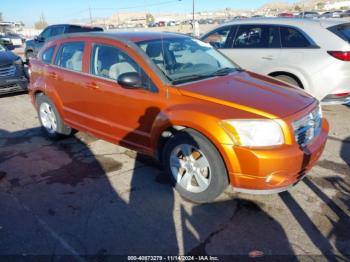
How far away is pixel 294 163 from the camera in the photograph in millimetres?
2998

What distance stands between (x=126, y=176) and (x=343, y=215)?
8.13ft

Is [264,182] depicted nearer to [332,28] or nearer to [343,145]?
[343,145]

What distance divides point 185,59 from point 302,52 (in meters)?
2.81

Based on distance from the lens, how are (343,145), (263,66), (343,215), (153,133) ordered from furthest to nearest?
(263,66)
(343,145)
(153,133)
(343,215)

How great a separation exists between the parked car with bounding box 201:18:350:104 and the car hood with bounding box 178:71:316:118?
7.15 ft

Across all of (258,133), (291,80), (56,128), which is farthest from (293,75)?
(56,128)

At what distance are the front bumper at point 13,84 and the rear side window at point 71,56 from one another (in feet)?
13.9

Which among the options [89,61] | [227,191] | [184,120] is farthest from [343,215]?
[89,61]

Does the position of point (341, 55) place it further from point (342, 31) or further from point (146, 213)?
point (146, 213)

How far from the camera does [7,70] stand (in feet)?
28.1

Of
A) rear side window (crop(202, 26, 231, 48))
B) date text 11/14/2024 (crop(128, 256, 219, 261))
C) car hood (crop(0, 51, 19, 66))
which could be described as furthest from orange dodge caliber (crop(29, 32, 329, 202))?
car hood (crop(0, 51, 19, 66))

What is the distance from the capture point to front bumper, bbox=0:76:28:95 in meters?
8.46

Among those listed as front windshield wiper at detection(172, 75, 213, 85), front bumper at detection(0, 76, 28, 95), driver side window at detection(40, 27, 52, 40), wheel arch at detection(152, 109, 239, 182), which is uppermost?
front windshield wiper at detection(172, 75, 213, 85)

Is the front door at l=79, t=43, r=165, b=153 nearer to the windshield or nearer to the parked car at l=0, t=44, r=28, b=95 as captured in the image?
the windshield
